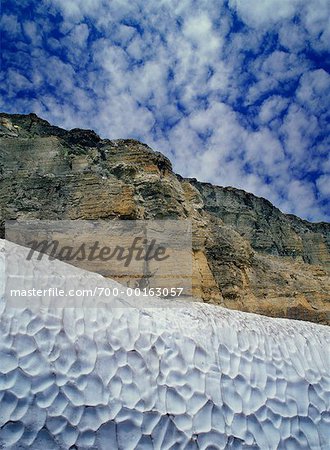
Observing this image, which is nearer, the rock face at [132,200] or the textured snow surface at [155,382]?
the textured snow surface at [155,382]

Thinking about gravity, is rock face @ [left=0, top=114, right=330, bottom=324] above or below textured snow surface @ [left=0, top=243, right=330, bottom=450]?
above

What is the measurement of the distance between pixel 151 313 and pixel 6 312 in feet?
2.62

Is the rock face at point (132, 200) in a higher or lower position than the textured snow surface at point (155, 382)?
higher

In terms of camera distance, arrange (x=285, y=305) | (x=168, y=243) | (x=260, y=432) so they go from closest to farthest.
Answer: (x=260, y=432), (x=168, y=243), (x=285, y=305)

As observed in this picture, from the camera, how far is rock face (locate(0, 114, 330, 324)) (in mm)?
10828

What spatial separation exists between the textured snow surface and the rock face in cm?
799

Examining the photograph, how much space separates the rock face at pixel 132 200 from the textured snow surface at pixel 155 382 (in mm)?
7992

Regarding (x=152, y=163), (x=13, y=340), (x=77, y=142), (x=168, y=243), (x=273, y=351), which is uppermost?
(x=77, y=142)

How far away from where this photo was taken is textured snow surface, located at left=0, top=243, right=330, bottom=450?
76.4 inches

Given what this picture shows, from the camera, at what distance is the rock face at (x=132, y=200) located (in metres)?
10.8

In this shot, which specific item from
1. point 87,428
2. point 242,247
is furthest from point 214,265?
point 87,428

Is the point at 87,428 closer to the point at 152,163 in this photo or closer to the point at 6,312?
the point at 6,312

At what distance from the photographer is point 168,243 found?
10.3 meters

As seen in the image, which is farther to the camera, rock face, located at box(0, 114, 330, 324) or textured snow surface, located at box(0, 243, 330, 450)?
rock face, located at box(0, 114, 330, 324)
